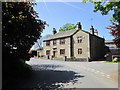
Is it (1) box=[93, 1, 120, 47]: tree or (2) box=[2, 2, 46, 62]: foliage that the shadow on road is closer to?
(2) box=[2, 2, 46, 62]: foliage

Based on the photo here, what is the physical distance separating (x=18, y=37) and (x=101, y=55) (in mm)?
28823

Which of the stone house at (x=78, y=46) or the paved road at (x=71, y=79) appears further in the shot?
the stone house at (x=78, y=46)

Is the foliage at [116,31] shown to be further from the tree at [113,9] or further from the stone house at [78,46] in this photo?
the stone house at [78,46]

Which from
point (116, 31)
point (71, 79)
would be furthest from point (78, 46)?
point (71, 79)

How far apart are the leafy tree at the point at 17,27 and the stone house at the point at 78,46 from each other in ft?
57.2

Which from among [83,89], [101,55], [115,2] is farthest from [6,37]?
[101,55]

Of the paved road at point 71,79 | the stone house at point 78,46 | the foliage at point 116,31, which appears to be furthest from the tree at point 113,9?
the stone house at point 78,46

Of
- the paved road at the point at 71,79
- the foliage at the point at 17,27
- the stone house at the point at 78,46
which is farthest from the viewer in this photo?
the stone house at the point at 78,46

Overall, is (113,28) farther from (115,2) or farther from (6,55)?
(6,55)

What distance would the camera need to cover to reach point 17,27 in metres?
5.68

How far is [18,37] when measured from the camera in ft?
20.6

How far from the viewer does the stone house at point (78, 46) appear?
1013 inches

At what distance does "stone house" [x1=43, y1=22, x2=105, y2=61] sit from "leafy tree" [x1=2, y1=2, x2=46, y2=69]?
17424 mm

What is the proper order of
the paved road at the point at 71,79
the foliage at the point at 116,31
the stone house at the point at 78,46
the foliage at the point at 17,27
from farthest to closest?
the stone house at the point at 78,46
the foliage at the point at 116,31
the paved road at the point at 71,79
the foliage at the point at 17,27
